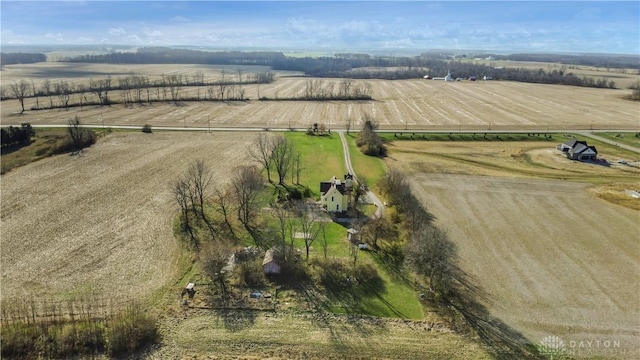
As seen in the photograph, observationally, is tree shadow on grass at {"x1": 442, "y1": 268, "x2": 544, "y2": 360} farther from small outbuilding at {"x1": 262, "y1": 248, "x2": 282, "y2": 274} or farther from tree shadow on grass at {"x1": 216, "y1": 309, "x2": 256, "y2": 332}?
tree shadow on grass at {"x1": 216, "y1": 309, "x2": 256, "y2": 332}

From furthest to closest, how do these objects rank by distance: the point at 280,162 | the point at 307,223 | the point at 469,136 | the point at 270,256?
the point at 469,136 → the point at 280,162 → the point at 307,223 → the point at 270,256

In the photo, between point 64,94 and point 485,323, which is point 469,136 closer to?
point 485,323

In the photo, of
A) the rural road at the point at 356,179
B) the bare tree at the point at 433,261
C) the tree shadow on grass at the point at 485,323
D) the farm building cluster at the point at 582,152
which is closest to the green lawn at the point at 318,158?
the rural road at the point at 356,179

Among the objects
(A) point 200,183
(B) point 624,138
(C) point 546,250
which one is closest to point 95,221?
(A) point 200,183

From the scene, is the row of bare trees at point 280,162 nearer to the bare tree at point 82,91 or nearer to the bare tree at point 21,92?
the bare tree at point 82,91

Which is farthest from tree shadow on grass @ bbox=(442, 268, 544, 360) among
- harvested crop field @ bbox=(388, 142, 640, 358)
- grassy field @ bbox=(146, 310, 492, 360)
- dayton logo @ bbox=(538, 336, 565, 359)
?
grassy field @ bbox=(146, 310, 492, 360)

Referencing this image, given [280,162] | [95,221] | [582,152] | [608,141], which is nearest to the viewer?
[95,221]
